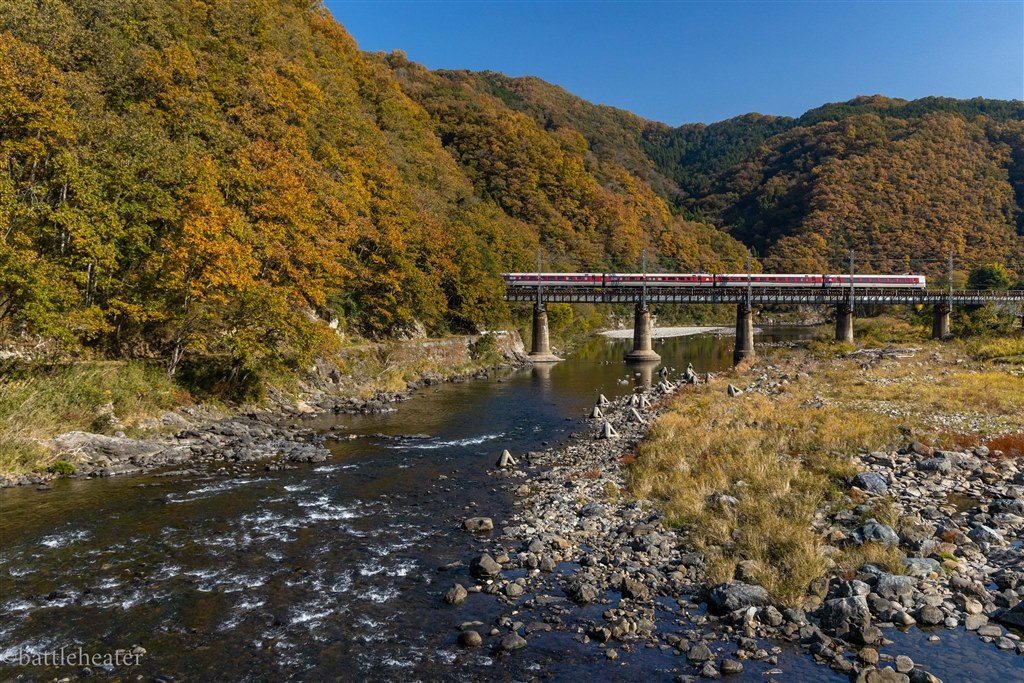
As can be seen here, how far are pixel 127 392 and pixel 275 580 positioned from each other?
49.7ft

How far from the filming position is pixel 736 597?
32.3 feet

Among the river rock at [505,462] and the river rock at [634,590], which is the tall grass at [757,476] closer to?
the river rock at [634,590]

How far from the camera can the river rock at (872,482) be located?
14.6 metres

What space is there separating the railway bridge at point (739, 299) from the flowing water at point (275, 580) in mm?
40853

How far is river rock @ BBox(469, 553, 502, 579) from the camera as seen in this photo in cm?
1173

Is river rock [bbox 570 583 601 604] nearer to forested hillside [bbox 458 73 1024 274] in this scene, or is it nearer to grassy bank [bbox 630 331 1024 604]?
grassy bank [bbox 630 331 1024 604]

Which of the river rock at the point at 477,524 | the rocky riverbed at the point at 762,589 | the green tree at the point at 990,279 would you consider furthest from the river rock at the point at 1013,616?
the green tree at the point at 990,279

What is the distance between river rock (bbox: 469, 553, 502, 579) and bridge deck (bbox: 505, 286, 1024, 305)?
50.8 meters

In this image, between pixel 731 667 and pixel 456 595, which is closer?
pixel 731 667

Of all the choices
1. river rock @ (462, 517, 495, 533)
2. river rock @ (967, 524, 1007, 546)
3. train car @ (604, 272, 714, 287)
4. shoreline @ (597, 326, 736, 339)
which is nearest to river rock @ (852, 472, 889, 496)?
river rock @ (967, 524, 1007, 546)

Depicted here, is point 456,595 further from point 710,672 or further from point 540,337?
point 540,337

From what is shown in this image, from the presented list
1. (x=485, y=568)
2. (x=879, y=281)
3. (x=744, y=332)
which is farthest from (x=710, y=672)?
(x=879, y=281)

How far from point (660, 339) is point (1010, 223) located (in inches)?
3335

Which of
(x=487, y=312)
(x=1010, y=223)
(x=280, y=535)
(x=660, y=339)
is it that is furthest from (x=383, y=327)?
(x=1010, y=223)
